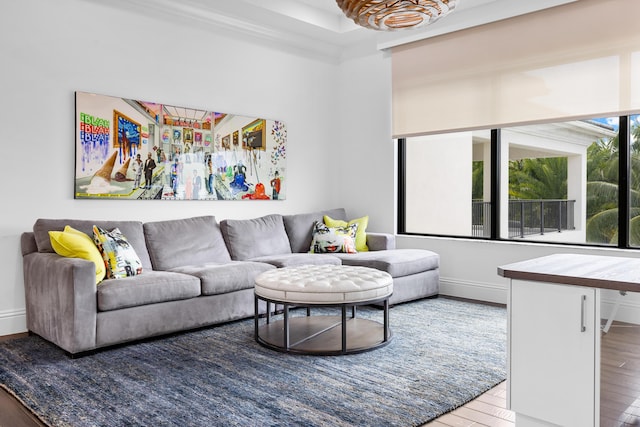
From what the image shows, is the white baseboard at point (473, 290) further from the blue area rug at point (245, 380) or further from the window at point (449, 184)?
the blue area rug at point (245, 380)

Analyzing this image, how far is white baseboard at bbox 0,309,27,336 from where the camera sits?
393cm

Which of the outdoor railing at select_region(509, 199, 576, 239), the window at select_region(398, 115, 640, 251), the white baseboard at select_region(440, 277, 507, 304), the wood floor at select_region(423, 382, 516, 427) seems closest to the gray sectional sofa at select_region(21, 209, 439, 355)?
the white baseboard at select_region(440, 277, 507, 304)

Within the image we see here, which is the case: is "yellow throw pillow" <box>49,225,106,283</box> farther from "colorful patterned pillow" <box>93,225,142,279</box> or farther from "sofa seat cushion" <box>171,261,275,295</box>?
"sofa seat cushion" <box>171,261,275,295</box>

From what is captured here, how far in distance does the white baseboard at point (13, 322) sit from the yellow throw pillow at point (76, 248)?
0.74 metres

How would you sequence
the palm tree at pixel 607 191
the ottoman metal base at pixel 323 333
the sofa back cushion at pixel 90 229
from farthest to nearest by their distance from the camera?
1. the palm tree at pixel 607 191
2. the sofa back cushion at pixel 90 229
3. the ottoman metal base at pixel 323 333

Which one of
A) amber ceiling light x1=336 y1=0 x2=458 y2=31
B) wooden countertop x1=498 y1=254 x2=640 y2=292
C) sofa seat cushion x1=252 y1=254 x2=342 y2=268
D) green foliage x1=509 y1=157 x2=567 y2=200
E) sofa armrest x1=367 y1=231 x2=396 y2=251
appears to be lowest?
sofa seat cushion x1=252 y1=254 x2=342 y2=268

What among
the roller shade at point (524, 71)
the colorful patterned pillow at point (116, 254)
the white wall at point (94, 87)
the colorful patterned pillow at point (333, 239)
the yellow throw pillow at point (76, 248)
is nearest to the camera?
the yellow throw pillow at point (76, 248)

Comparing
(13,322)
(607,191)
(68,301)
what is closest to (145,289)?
(68,301)

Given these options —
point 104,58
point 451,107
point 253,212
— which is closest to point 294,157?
point 253,212

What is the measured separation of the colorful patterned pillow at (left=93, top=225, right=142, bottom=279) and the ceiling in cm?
202

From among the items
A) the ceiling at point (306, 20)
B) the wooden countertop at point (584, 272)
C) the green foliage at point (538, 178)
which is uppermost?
the ceiling at point (306, 20)

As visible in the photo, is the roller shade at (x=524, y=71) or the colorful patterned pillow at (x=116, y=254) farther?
the roller shade at (x=524, y=71)

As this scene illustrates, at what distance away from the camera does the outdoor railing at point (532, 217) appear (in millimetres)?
4837

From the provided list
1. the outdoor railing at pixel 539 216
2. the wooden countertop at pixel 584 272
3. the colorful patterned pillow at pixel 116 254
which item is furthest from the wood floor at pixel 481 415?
the outdoor railing at pixel 539 216
